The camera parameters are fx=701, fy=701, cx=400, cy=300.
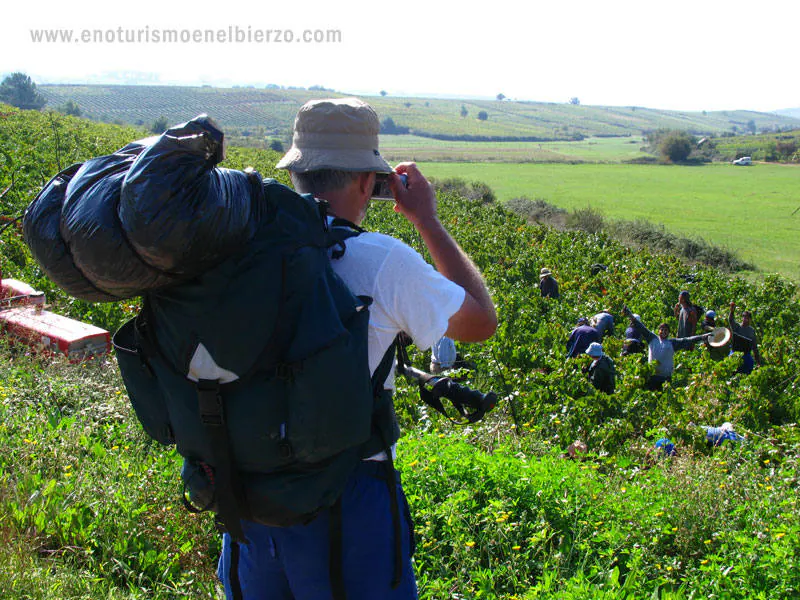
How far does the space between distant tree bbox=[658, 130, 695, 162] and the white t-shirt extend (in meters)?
94.1

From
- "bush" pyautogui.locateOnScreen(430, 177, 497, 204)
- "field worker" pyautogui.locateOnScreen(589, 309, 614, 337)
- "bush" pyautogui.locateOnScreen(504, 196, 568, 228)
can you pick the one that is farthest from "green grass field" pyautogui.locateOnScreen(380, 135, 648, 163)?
"field worker" pyautogui.locateOnScreen(589, 309, 614, 337)

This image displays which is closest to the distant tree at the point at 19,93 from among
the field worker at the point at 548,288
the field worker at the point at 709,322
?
the field worker at the point at 548,288

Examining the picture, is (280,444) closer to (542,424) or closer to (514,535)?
(514,535)

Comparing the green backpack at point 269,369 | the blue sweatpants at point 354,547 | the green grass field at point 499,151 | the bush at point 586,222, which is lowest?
the bush at point 586,222

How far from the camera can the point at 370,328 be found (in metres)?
1.78

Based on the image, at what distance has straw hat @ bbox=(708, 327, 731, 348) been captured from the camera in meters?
11.4

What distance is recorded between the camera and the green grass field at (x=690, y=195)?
38.2 meters

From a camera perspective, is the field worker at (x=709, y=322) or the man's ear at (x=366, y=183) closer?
the man's ear at (x=366, y=183)

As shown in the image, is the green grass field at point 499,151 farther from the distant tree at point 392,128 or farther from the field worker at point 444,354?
the field worker at point 444,354

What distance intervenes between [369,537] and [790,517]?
9.14 ft

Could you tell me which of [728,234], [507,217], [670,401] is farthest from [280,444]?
[728,234]

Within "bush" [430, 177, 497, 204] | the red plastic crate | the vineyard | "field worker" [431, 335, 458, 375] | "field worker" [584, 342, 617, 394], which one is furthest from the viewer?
"bush" [430, 177, 497, 204]

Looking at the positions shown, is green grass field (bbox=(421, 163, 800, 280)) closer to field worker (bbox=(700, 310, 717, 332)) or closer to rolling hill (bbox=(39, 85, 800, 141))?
field worker (bbox=(700, 310, 717, 332))

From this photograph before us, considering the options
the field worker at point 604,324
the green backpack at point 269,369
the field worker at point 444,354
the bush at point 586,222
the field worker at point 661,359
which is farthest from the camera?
the bush at point 586,222
